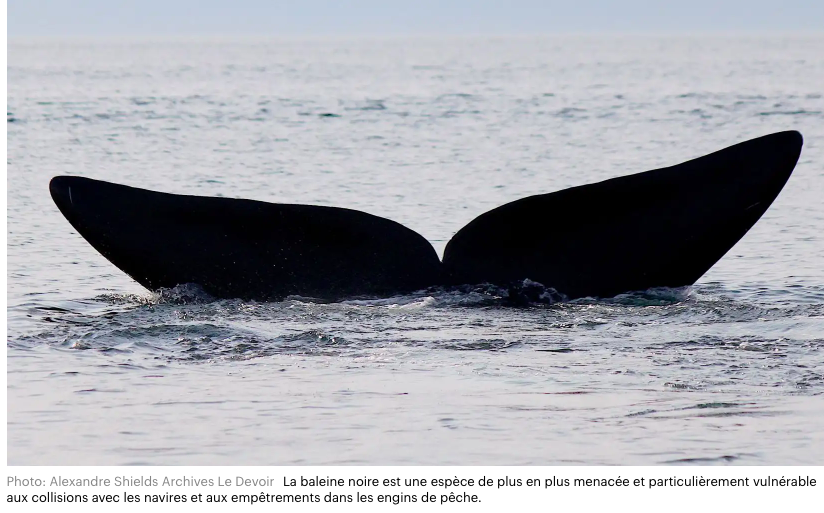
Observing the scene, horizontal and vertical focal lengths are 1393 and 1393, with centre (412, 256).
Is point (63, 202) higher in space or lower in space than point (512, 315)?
higher

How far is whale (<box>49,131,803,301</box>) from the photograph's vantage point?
9438mm

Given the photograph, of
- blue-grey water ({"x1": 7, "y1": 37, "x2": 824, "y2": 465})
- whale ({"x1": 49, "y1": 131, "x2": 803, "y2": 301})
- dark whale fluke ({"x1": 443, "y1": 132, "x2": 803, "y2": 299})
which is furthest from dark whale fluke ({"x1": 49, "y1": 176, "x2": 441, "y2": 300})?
dark whale fluke ({"x1": 443, "y1": 132, "x2": 803, "y2": 299})

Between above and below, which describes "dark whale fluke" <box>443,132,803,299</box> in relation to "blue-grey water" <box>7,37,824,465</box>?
above

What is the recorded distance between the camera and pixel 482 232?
31.2ft

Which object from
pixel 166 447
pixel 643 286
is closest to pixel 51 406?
pixel 166 447

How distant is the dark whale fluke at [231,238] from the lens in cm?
948

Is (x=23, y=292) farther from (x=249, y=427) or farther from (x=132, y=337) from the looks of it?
(x=249, y=427)

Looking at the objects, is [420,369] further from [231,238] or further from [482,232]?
[231,238]

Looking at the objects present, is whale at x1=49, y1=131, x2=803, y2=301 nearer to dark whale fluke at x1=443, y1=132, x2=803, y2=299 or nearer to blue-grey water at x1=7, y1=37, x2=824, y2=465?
dark whale fluke at x1=443, y1=132, x2=803, y2=299

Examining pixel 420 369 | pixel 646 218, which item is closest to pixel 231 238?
pixel 420 369

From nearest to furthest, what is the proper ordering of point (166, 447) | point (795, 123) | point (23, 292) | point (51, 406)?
1. point (166, 447)
2. point (51, 406)
3. point (23, 292)
4. point (795, 123)

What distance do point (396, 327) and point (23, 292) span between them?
160 inches

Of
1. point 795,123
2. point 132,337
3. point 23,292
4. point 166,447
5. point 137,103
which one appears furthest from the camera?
point 137,103

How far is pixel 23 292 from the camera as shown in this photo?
39.6 feet
